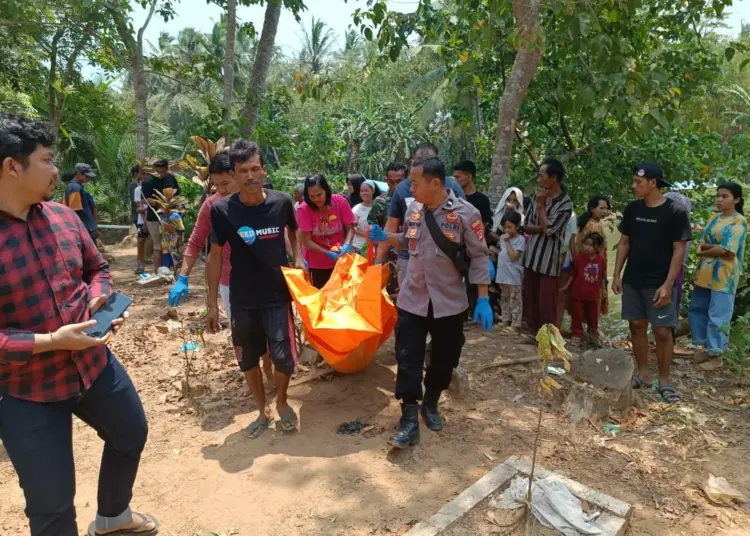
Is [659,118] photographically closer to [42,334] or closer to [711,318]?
[711,318]

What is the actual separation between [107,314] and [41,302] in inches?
9.2

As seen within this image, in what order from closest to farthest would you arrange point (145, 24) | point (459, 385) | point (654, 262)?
point (459, 385) < point (654, 262) < point (145, 24)

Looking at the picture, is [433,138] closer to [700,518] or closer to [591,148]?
[591,148]

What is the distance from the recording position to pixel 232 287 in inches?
136

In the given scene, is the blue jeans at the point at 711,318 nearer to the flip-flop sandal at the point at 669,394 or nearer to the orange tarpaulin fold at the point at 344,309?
the flip-flop sandal at the point at 669,394

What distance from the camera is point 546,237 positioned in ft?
16.3

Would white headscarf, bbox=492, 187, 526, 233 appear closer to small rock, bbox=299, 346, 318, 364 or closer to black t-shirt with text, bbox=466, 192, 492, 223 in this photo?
black t-shirt with text, bbox=466, 192, 492, 223

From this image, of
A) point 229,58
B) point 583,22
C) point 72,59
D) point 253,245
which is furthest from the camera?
point 72,59

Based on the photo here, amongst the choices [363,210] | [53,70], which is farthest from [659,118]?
[53,70]

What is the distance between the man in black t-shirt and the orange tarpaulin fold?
12cm

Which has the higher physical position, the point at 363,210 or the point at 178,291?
the point at 363,210

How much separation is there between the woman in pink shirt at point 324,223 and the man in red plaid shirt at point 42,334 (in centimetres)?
242

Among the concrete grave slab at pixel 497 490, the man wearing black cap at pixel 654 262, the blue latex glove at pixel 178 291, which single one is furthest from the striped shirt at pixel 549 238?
the blue latex glove at pixel 178 291

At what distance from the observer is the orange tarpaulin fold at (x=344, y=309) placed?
346cm
